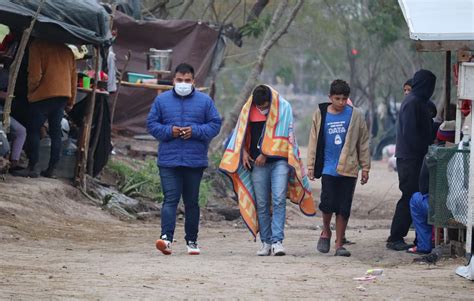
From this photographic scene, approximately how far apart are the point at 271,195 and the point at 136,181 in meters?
6.46

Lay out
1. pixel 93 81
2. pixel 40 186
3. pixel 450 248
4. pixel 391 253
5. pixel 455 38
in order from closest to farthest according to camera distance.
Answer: pixel 455 38, pixel 450 248, pixel 391 253, pixel 40 186, pixel 93 81

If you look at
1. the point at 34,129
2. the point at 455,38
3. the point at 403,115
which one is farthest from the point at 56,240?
the point at 455,38

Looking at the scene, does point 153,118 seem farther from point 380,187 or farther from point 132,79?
point 380,187

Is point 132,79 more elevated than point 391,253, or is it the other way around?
point 132,79

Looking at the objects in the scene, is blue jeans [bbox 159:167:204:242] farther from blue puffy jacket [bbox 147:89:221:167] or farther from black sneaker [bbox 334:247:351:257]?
black sneaker [bbox 334:247:351:257]

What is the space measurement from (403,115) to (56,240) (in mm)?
3765

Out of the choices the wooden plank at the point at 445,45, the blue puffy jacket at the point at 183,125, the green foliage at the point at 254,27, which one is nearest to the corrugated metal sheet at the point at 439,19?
the wooden plank at the point at 445,45

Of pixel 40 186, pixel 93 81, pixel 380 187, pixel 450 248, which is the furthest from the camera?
pixel 380 187

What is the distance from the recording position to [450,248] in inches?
428

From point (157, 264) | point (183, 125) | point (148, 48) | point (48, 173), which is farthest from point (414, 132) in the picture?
point (148, 48)

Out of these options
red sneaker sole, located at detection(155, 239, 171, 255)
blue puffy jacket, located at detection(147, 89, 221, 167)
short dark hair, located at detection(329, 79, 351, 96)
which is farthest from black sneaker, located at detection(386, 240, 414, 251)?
red sneaker sole, located at detection(155, 239, 171, 255)

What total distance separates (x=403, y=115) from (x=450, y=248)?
1637 mm

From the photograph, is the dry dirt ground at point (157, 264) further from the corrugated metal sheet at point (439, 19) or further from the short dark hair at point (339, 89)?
the corrugated metal sheet at point (439, 19)

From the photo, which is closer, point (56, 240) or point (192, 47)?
point (56, 240)
